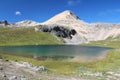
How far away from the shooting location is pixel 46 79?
40094 millimetres

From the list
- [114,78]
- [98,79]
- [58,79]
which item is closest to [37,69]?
[58,79]

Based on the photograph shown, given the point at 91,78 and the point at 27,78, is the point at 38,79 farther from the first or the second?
the point at 91,78

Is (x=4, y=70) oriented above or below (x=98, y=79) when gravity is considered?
above

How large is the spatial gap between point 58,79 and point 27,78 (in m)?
7.16

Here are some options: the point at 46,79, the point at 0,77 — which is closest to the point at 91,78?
the point at 46,79

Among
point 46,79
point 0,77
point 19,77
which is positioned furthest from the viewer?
point 46,79

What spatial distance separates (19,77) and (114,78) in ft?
77.2

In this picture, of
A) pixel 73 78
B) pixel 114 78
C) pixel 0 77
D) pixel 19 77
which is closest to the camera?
pixel 0 77

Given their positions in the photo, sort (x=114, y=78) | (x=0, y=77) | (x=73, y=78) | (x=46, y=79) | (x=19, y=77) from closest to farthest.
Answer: (x=0, y=77)
(x=19, y=77)
(x=46, y=79)
(x=73, y=78)
(x=114, y=78)

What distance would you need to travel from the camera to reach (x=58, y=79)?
140 ft

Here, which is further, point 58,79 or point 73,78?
point 73,78

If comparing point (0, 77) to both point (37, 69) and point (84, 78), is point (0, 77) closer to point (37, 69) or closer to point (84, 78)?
point (37, 69)

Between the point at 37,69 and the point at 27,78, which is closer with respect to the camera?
the point at 27,78

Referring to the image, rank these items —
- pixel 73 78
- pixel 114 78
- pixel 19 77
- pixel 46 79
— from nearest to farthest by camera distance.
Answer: pixel 19 77, pixel 46 79, pixel 73 78, pixel 114 78
